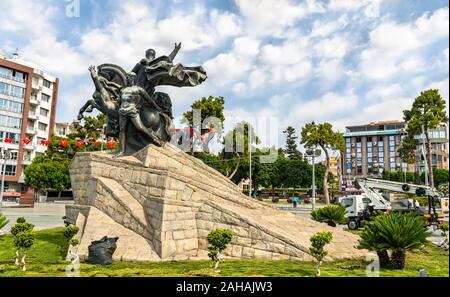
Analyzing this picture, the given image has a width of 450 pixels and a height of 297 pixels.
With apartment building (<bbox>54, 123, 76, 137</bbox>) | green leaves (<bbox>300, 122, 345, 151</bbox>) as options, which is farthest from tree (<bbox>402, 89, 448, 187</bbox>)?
apartment building (<bbox>54, 123, 76, 137</bbox>)

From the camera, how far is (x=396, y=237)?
9172 millimetres

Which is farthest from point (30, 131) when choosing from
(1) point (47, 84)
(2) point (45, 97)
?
(1) point (47, 84)

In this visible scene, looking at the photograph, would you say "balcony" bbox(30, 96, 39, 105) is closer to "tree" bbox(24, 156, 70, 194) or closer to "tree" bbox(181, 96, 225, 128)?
"tree" bbox(24, 156, 70, 194)

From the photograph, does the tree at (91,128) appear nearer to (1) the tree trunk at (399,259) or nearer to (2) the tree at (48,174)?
(2) the tree at (48,174)

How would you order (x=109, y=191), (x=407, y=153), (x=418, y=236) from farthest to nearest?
(x=407, y=153) → (x=109, y=191) → (x=418, y=236)

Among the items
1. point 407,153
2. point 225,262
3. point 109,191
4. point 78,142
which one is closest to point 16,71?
point 78,142

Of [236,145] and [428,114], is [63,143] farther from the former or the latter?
[428,114]

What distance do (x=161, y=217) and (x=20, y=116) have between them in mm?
49578

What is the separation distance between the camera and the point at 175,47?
1474 centimetres

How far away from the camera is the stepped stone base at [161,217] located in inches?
417

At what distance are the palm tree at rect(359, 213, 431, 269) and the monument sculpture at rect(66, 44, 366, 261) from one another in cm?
163
